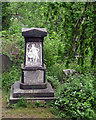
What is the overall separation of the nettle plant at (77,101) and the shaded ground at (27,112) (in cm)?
31

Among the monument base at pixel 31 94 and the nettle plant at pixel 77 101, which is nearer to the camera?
the nettle plant at pixel 77 101

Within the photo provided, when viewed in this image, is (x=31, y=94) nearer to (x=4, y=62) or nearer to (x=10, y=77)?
(x=10, y=77)

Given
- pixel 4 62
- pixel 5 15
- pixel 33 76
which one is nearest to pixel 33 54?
pixel 33 76

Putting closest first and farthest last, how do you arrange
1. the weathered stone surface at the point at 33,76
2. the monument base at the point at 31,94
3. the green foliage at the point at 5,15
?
1. the monument base at the point at 31,94
2. the weathered stone surface at the point at 33,76
3. the green foliage at the point at 5,15

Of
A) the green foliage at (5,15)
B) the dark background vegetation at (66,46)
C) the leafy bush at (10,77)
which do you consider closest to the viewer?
the leafy bush at (10,77)

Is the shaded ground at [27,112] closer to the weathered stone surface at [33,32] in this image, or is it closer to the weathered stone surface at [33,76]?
the weathered stone surface at [33,76]

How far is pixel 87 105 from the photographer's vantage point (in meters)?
5.32

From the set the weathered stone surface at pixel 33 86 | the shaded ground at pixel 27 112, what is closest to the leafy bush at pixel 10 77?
the weathered stone surface at pixel 33 86

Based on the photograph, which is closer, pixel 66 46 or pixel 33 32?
pixel 33 32

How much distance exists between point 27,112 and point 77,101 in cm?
120

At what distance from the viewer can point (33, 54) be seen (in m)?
6.20

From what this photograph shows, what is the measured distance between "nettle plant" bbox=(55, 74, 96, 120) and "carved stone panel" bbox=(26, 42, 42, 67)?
1013 millimetres

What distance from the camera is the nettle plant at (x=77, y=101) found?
520 centimetres

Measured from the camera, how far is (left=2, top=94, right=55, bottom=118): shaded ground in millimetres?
5180
